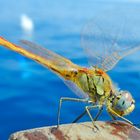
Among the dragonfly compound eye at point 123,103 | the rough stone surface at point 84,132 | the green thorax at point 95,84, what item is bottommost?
the rough stone surface at point 84,132

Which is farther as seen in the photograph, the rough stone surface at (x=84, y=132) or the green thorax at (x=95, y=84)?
the green thorax at (x=95, y=84)

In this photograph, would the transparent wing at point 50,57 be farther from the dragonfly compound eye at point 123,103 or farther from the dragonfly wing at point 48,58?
the dragonfly compound eye at point 123,103

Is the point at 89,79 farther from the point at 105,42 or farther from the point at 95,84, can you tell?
the point at 105,42

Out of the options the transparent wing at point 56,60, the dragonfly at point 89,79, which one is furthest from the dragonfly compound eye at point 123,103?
the transparent wing at point 56,60

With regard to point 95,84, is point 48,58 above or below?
above

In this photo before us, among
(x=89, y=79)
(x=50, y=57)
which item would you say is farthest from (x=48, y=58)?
(x=89, y=79)

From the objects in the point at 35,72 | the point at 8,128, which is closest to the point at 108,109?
the point at 8,128
